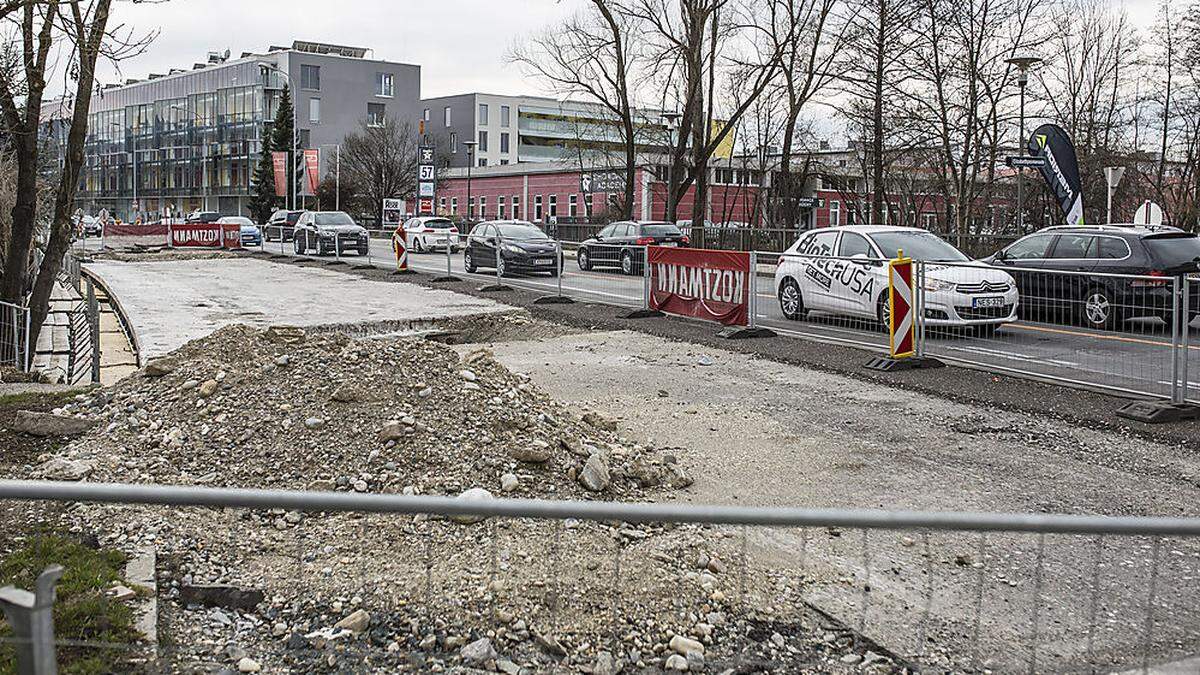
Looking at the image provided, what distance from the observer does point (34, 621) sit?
207 centimetres

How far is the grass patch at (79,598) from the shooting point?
9.06ft

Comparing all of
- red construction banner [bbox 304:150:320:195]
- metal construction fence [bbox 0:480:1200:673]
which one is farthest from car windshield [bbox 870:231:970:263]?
red construction banner [bbox 304:150:320:195]

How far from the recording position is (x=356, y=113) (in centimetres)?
11056

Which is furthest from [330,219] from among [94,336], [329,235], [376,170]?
[376,170]

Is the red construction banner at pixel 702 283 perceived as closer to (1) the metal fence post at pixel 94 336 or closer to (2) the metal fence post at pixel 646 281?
(2) the metal fence post at pixel 646 281

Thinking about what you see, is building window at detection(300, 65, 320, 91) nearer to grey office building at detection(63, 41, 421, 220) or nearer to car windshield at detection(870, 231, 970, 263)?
grey office building at detection(63, 41, 421, 220)

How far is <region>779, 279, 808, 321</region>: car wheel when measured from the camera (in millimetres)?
16656

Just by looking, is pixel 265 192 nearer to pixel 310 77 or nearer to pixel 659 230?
pixel 310 77

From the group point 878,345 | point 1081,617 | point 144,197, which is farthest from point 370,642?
point 144,197

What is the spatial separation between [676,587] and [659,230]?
29271mm

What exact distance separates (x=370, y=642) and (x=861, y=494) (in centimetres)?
481

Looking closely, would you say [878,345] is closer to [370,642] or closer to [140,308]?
[370,642]

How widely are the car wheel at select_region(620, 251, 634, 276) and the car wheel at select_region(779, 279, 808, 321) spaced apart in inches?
136

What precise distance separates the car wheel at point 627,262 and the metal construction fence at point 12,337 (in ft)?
30.6
